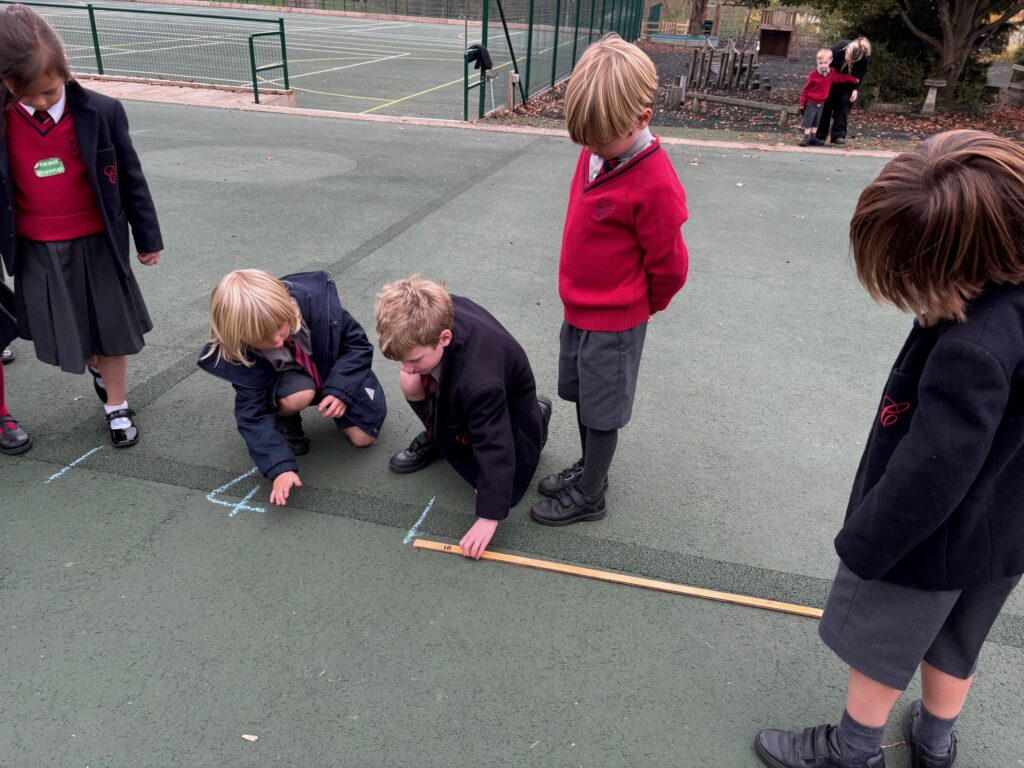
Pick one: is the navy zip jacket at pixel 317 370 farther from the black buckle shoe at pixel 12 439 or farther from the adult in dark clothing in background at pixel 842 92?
the adult in dark clothing in background at pixel 842 92

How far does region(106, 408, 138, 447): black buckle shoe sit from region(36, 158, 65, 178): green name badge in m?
0.98

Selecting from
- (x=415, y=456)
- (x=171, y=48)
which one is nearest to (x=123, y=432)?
(x=415, y=456)

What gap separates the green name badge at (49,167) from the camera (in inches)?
102

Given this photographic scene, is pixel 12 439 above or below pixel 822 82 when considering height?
below

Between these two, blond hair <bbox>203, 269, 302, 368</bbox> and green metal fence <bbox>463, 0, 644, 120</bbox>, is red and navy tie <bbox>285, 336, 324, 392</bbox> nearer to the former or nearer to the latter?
blond hair <bbox>203, 269, 302, 368</bbox>

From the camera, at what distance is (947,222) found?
46.8 inches

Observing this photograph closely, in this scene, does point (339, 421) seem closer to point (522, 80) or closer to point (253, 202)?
point (253, 202)

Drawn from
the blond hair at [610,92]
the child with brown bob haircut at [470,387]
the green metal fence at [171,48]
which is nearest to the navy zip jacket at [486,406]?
the child with brown bob haircut at [470,387]

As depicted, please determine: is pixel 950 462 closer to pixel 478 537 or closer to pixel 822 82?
pixel 478 537

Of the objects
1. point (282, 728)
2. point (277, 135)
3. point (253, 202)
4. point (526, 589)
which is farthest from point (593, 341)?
point (277, 135)

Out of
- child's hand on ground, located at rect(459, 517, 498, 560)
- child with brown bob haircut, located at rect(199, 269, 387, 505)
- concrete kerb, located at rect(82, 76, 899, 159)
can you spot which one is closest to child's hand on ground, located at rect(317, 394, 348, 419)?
child with brown bob haircut, located at rect(199, 269, 387, 505)

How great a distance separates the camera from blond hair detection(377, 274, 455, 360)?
220 centimetres

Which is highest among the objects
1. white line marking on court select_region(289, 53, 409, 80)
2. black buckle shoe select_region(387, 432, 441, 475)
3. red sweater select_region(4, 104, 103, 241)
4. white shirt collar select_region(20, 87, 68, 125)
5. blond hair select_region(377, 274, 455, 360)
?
white shirt collar select_region(20, 87, 68, 125)

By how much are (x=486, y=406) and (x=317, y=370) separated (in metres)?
0.97
